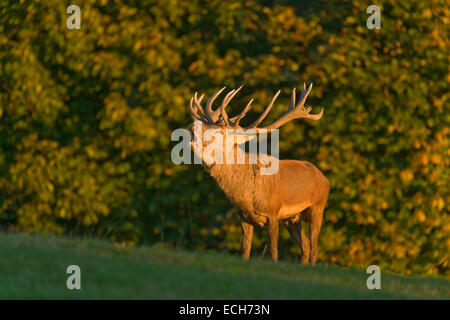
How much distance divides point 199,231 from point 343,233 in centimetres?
229

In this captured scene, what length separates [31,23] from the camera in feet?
45.9

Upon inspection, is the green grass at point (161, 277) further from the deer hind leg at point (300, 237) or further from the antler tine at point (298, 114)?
the antler tine at point (298, 114)

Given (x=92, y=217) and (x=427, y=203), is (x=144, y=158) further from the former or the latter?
(x=427, y=203)

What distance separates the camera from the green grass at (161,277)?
8.12 meters

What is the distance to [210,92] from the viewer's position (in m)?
13.4

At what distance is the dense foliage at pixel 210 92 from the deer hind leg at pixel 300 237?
1.13 m

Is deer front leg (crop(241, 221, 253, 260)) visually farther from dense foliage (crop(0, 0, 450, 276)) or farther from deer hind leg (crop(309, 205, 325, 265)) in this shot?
dense foliage (crop(0, 0, 450, 276))

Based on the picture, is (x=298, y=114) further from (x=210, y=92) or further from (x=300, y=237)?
(x=210, y=92)

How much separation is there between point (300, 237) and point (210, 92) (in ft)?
9.58

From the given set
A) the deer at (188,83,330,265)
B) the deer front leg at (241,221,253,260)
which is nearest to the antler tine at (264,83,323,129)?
the deer at (188,83,330,265)

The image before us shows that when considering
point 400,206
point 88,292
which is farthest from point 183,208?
point 88,292

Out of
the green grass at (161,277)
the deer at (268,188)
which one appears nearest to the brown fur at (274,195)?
the deer at (268,188)

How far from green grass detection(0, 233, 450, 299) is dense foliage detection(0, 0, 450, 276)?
87.3 inches

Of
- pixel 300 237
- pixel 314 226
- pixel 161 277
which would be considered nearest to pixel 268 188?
pixel 314 226
